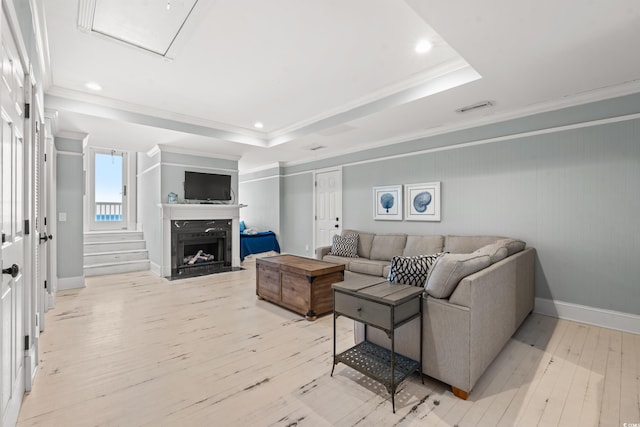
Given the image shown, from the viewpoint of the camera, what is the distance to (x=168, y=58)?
2863mm

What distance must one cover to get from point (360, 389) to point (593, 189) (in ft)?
10.7

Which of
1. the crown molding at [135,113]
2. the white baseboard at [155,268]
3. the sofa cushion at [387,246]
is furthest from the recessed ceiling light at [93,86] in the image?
the sofa cushion at [387,246]

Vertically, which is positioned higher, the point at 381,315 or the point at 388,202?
the point at 388,202

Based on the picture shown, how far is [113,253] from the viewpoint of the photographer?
6023 millimetres

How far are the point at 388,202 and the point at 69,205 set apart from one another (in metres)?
5.02

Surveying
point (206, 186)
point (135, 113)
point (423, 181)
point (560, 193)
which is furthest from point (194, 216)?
point (560, 193)

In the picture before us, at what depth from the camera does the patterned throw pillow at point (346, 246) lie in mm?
4969

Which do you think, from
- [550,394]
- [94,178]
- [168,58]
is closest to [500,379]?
[550,394]

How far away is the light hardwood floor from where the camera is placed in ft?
5.97

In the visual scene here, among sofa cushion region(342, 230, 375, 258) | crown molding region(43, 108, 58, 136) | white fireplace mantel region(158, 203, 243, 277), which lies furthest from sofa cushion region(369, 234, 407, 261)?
crown molding region(43, 108, 58, 136)

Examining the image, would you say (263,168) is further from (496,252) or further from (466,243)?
(496,252)

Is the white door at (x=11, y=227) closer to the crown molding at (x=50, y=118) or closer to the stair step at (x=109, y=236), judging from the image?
the crown molding at (x=50, y=118)

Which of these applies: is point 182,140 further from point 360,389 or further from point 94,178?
point 360,389

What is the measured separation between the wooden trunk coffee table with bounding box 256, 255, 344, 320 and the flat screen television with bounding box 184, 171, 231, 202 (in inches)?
106
